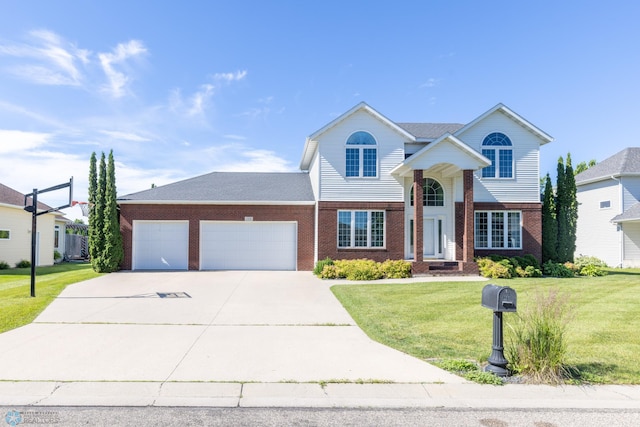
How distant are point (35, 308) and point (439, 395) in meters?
9.39

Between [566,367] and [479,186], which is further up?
[479,186]

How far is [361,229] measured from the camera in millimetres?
18422

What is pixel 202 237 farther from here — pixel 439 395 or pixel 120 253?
pixel 439 395

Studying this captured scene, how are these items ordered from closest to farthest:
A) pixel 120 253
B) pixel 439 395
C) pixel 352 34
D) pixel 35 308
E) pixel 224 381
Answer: pixel 439 395 < pixel 224 381 < pixel 35 308 < pixel 352 34 < pixel 120 253

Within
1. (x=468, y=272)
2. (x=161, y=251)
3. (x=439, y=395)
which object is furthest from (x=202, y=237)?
(x=439, y=395)

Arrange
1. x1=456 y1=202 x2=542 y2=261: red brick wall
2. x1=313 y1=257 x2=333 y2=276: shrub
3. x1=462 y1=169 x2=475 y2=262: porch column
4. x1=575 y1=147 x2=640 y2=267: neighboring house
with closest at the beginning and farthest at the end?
x1=313 y1=257 x2=333 y2=276: shrub, x1=462 y1=169 x2=475 y2=262: porch column, x1=456 y1=202 x2=542 y2=261: red brick wall, x1=575 y1=147 x2=640 y2=267: neighboring house

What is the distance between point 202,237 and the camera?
756 inches

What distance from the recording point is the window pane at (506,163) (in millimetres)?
19219

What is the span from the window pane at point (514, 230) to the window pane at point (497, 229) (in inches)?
15.2

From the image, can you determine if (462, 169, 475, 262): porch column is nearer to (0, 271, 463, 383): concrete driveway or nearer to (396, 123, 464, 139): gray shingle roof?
(396, 123, 464, 139): gray shingle roof

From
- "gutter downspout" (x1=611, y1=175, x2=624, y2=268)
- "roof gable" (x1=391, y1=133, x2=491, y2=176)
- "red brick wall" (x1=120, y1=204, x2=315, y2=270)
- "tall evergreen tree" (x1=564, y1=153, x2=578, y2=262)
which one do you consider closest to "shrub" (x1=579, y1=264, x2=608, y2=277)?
"tall evergreen tree" (x1=564, y1=153, x2=578, y2=262)

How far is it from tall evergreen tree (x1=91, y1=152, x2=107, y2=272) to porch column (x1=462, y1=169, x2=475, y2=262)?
1660 centimetres

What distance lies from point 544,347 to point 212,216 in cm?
1646

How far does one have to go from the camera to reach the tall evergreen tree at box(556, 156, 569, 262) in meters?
19.1
